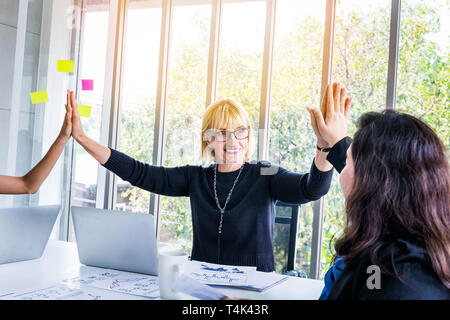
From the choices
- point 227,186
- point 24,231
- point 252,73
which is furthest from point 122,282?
point 252,73

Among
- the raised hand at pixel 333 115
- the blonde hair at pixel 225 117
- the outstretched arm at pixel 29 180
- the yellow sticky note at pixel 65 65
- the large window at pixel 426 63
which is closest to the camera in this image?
the raised hand at pixel 333 115

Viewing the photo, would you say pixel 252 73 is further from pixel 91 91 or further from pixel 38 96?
pixel 38 96

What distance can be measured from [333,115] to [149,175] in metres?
1.03

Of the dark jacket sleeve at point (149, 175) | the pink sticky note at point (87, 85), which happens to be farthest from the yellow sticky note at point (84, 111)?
the dark jacket sleeve at point (149, 175)

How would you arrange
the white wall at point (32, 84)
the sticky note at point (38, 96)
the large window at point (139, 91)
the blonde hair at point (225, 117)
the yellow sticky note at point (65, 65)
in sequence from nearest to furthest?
the blonde hair at point (225, 117), the white wall at point (32, 84), the sticky note at point (38, 96), the yellow sticky note at point (65, 65), the large window at point (139, 91)

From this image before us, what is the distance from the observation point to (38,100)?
127 inches

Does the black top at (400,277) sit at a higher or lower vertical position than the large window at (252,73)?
lower

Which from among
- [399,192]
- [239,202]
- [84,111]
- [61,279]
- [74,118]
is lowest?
[61,279]

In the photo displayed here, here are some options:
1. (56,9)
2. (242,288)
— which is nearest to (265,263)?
(242,288)

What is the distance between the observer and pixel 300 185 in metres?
1.79

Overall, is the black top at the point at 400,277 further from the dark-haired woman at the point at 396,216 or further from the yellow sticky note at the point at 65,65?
the yellow sticky note at the point at 65,65

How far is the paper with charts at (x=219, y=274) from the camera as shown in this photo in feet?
4.24

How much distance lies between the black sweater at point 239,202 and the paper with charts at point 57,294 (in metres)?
0.74

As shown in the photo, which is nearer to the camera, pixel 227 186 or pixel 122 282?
pixel 122 282
